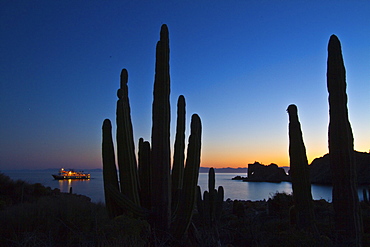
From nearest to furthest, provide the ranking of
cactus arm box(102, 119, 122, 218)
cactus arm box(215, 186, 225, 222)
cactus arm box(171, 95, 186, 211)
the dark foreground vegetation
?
the dark foreground vegetation → cactus arm box(102, 119, 122, 218) → cactus arm box(171, 95, 186, 211) → cactus arm box(215, 186, 225, 222)

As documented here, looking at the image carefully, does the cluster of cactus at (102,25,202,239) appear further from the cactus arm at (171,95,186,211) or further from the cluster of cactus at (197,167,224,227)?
the cluster of cactus at (197,167,224,227)

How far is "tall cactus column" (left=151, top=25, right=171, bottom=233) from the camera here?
6492mm

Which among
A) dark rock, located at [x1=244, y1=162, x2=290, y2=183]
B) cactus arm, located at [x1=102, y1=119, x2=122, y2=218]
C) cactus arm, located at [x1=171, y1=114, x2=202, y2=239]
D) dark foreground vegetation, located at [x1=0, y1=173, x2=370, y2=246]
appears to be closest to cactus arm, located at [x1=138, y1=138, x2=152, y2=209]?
cactus arm, located at [x1=102, y1=119, x2=122, y2=218]

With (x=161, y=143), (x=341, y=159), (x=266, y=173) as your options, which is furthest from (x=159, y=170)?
(x=266, y=173)

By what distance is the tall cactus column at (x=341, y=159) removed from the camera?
6.09 metres

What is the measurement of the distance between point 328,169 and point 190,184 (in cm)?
5257

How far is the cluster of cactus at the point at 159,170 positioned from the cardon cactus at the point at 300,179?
2347 mm

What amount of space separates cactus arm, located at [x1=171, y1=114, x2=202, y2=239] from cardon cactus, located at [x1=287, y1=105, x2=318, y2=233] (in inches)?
92.4

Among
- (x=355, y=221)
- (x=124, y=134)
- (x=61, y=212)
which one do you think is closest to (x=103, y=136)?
(x=124, y=134)

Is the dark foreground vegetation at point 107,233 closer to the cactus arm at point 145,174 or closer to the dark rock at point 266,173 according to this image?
the cactus arm at point 145,174

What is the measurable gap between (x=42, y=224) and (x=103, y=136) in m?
2.50

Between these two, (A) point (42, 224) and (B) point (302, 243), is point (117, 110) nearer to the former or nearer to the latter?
(A) point (42, 224)

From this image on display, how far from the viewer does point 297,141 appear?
278 inches

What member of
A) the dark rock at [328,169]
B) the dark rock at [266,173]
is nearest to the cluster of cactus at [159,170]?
the dark rock at [328,169]
